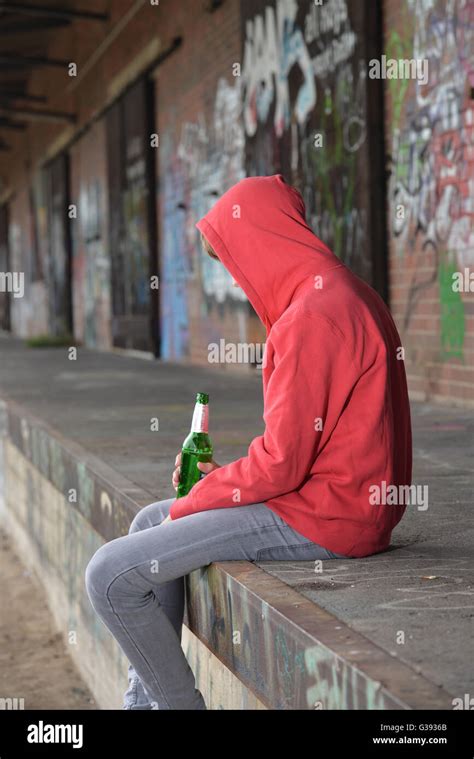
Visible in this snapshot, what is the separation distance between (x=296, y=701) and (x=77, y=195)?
937 inches

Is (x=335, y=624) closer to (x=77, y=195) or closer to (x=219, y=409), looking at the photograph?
(x=219, y=409)

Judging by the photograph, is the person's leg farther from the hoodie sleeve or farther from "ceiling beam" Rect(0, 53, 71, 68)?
"ceiling beam" Rect(0, 53, 71, 68)

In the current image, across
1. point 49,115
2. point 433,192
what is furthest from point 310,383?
point 49,115

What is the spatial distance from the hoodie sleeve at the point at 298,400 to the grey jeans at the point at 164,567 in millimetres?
225

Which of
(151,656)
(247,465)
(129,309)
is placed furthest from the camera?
(129,309)

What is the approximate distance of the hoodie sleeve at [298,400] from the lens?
296cm

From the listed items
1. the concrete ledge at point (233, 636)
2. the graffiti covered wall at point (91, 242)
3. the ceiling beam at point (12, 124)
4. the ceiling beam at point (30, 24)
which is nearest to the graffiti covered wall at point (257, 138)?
the concrete ledge at point (233, 636)

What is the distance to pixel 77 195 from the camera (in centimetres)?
2569

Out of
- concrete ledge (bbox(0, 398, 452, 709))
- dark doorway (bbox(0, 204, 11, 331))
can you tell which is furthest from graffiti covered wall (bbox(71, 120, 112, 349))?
concrete ledge (bbox(0, 398, 452, 709))

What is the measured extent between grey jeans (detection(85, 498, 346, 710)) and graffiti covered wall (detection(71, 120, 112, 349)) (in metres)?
19.2

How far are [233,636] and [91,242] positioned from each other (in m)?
21.6

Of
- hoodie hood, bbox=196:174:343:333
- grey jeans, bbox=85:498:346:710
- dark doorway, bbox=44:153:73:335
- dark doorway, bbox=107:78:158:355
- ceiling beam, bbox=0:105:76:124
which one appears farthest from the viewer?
dark doorway, bbox=44:153:73:335

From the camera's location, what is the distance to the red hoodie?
2984mm
